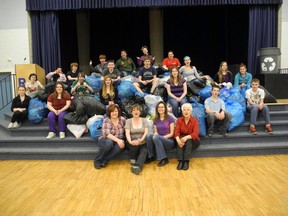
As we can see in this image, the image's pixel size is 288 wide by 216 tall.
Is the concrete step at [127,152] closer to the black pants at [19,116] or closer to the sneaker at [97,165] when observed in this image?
the sneaker at [97,165]

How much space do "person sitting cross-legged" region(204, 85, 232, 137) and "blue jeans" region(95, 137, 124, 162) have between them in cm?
139

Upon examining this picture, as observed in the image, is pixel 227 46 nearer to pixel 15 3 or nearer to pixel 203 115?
pixel 203 115

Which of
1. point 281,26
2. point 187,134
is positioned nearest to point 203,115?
point 187,134

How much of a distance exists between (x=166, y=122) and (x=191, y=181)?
0.96 meters

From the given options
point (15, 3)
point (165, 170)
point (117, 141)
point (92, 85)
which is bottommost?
point (165, 170)

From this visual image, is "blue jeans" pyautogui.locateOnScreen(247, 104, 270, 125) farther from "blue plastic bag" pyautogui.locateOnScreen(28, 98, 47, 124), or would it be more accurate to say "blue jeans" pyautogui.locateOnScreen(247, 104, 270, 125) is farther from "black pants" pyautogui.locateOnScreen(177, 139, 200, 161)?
"blue plastic bag" pyautogui.locateOnScreen(28, 98, 47, 124)

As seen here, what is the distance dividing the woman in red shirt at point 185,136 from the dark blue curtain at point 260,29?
3.84 m

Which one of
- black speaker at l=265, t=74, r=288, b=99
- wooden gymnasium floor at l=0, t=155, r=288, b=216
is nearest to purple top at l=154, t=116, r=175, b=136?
wooden gymnasium floor at l=0, t=155, r=288, b=216

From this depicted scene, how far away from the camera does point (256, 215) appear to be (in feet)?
7.55

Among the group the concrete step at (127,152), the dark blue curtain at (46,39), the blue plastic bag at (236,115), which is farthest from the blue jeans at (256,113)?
the dark blue curtain at (46,39)

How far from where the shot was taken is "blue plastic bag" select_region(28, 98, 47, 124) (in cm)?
448

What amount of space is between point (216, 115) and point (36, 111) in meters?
2.83

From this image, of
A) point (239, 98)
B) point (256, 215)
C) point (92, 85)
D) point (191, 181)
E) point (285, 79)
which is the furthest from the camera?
point (285, 79)

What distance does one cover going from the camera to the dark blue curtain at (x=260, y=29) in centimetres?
666
